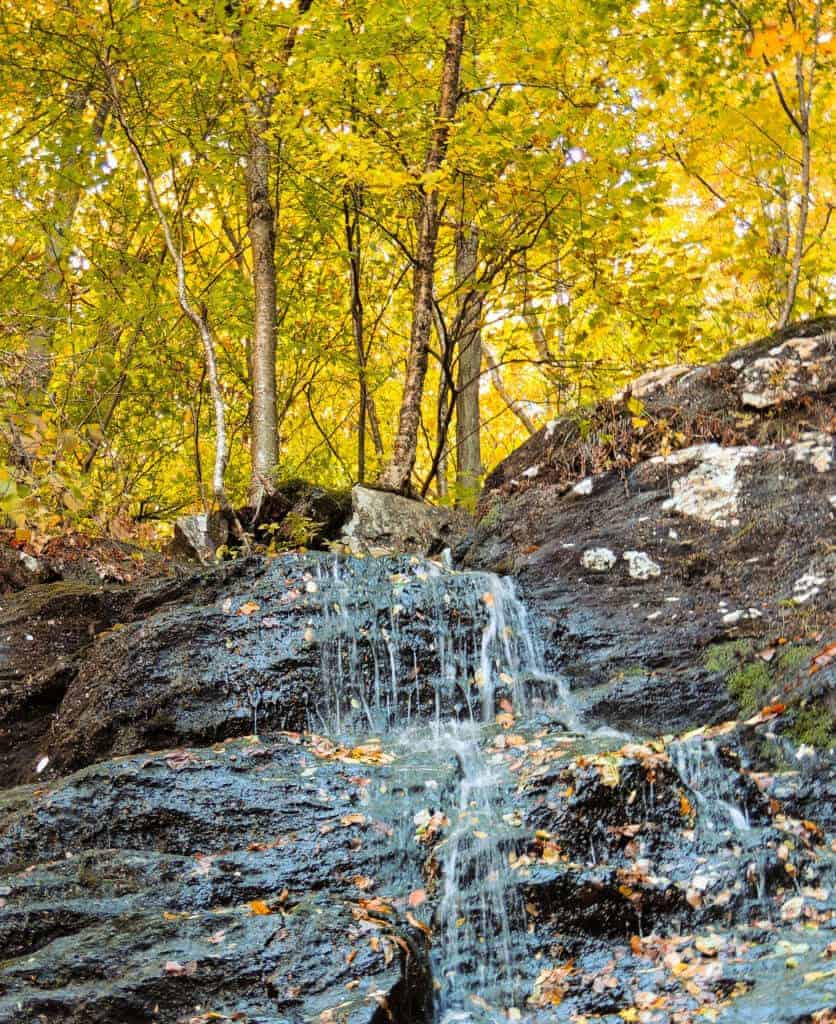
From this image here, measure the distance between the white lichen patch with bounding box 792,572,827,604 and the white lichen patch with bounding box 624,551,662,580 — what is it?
3.04ft

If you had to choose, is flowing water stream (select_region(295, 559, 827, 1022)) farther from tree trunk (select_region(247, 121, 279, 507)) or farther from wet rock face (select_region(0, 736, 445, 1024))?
tree trunk (select_region(247, 121, 279, 507))

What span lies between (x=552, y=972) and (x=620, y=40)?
840cm

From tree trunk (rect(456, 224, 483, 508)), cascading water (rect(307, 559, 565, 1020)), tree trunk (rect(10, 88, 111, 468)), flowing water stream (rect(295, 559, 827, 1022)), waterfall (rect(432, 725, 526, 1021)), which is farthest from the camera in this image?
tree trunk (rect(456, 224, 483, 508))

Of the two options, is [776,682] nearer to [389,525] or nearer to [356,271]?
[389,525]

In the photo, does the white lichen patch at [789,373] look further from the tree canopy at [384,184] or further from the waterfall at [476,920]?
the waterfall at [476,920]

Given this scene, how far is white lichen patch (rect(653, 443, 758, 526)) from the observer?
265 inches

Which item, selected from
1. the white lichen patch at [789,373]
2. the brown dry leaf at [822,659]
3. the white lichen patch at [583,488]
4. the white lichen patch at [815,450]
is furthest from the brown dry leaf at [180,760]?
the white lichen patch at [789,373]

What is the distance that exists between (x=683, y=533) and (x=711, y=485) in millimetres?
458

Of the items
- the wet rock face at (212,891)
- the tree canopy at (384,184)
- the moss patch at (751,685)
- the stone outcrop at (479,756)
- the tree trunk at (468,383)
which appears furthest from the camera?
the tree trunk at (468,383)

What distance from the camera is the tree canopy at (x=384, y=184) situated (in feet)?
26.7

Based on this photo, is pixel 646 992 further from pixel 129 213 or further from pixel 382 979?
pixel 129 213

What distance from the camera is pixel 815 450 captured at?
6.79 m

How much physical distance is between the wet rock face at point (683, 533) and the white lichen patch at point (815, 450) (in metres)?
0.01

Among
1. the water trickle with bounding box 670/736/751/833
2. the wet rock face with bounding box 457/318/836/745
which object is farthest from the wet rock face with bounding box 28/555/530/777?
the water trickle with bounding box 670/736/751/833
